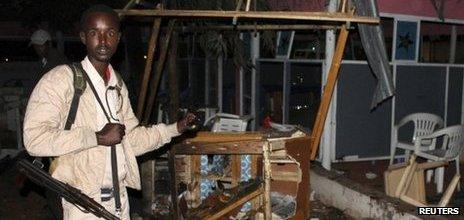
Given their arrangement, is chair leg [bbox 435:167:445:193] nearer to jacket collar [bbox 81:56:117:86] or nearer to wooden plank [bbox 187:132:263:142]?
wooden plank [bbox 187:132:263:142]

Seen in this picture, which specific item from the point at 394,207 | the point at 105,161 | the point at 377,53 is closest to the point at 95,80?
the point at 105,161

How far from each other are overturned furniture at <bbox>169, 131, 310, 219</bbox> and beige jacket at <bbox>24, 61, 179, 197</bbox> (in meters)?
1.57

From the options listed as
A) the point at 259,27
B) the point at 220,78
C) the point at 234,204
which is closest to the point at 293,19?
the point at 259,27

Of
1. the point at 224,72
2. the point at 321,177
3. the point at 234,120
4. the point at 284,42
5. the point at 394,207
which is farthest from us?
the point at 224,72

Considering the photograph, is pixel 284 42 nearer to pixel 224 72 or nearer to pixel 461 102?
pixel 224 72

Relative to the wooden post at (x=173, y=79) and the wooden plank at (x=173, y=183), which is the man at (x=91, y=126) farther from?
the wooden post at (x=173, y=79)

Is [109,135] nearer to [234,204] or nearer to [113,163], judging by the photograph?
[113,163]

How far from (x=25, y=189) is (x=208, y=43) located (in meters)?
3.82

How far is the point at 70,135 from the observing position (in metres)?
2.33

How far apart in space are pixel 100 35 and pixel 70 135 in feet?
2.01

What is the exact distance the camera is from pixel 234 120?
714 centimetres

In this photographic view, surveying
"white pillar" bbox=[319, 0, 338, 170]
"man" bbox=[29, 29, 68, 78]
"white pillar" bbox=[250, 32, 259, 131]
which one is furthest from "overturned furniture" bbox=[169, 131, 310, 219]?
"white pillar" bbox=[250, 32, 259, 131]

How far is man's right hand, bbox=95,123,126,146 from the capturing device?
2.39 m

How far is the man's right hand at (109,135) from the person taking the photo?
2.39 metres
